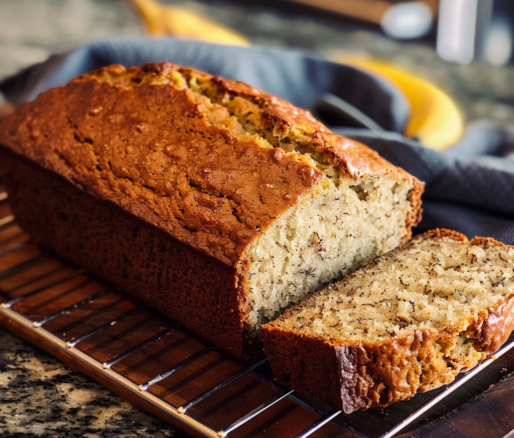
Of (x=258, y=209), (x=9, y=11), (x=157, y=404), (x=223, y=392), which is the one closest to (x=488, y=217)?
(x=258, y=209)

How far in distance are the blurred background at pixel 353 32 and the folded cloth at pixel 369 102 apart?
251 millimetres

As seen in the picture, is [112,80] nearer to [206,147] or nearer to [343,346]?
[206,147]

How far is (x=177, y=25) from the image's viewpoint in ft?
14.2

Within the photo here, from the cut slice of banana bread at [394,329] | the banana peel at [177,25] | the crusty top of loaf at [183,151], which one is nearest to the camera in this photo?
the cut slice of banana bread at [394,329]

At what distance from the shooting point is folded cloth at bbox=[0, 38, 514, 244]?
2631 millimetres

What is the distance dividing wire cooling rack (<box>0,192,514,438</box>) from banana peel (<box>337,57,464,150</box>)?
1300mm

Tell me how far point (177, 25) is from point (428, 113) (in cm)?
176

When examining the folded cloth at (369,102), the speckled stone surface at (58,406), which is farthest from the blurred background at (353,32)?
the speckled stone surface at (58,406)

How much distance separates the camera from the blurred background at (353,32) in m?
4.30

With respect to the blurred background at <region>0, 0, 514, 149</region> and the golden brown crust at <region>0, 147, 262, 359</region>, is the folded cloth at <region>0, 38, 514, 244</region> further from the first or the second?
the golden brown crust at <region>0, 147, 262, 359</region>

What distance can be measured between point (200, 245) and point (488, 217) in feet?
3.93

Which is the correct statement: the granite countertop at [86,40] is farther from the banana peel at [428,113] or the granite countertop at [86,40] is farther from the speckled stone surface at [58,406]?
the banana peel at [428,113]

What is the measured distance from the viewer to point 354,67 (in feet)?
12.0

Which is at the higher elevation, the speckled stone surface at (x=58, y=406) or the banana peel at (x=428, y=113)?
the banana peel at (x=428, y=113)
